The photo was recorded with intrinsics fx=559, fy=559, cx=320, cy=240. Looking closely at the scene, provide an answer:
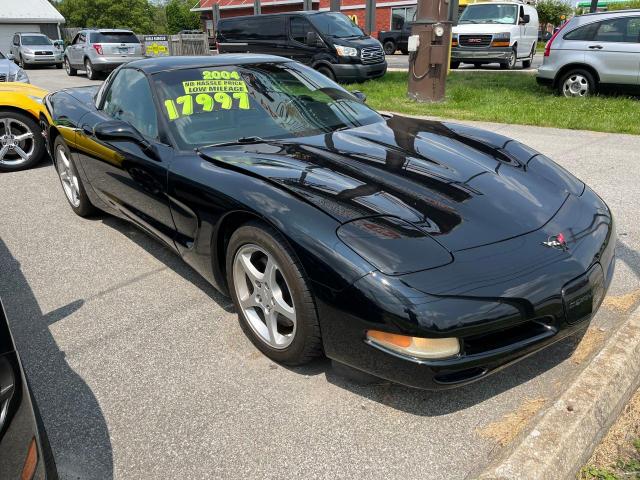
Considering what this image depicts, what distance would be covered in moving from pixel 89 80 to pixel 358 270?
62.8 feet

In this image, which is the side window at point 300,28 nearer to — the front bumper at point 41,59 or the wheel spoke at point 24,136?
the wheel spoke at point 24,136

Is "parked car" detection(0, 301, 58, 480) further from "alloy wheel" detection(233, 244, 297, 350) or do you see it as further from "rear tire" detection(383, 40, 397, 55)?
"rear tire" detection(383, 40, 397, 55)

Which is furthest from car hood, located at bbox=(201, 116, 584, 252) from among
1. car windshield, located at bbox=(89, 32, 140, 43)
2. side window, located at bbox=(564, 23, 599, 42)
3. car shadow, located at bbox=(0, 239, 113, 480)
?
car windshield, located at bbox=(89, 32, 140, 43)

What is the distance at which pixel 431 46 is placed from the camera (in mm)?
9789

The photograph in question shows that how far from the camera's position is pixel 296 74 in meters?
3.98

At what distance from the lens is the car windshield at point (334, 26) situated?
13.4 meters

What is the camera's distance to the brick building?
35688mm

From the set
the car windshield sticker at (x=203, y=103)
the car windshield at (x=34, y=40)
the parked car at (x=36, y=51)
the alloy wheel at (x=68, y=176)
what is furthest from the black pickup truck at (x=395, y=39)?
the car windshield sticker at (x=203, y=103)

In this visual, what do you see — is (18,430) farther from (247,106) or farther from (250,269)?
(247,106)

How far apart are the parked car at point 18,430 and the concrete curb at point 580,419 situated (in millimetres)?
1379

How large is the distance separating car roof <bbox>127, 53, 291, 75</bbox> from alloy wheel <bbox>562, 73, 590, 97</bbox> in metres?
7.52

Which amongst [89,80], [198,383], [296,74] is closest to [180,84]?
[296,74]

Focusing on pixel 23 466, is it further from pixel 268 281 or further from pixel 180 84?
pixel 180 84

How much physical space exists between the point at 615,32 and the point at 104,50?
590 inches
